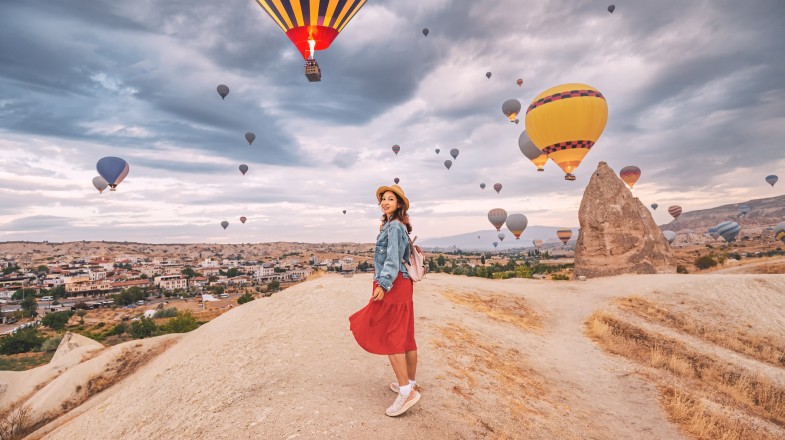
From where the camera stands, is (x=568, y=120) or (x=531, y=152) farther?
(x=531, y=152)

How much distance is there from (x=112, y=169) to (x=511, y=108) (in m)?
46.2

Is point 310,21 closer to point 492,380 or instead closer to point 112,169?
point 492,380

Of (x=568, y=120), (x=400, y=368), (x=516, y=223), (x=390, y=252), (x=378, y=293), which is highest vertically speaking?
(x=568, y=120)

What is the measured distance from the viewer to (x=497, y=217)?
55344mm

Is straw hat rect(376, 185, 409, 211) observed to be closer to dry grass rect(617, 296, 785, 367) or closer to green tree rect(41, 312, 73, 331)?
dry grass rect(617, 296, 785, 367)

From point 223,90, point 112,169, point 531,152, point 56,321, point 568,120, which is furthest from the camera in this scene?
point 56,321

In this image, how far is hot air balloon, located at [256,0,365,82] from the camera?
17375 mm

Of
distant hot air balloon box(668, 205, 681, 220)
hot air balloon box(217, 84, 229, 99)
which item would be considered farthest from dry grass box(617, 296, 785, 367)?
distant hot air balloon box(668, 205, 681, 220)

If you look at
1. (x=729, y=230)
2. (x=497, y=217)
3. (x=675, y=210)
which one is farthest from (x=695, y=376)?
(x=729, y=230)

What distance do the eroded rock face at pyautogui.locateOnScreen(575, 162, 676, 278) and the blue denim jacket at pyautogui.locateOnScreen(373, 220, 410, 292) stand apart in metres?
23.7

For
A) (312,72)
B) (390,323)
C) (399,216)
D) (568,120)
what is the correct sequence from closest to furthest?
(390,323)
(399,216)
(312,72)
(568,120)

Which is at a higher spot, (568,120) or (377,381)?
(568,120)

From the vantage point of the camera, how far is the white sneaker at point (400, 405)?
4.05m

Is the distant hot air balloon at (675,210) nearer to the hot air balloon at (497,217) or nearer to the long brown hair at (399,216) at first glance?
the hot air balloon at (497,217)
